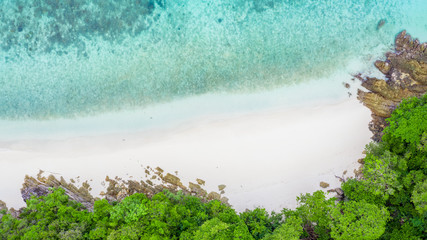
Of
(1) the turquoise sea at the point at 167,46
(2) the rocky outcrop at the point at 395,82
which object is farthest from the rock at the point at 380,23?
(2) the rocky outcrop at the point at 395,82

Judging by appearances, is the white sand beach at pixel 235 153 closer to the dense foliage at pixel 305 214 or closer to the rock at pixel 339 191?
the rock at pixel 339 191

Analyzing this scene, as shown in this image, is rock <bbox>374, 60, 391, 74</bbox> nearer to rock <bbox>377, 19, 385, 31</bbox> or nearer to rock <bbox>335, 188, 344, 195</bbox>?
rock <bbox>377, 19, 385, 31</bbox>

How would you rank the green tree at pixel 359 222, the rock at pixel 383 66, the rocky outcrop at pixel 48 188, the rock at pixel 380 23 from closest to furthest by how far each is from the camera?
1. the green tree at pixel 359 222
2. the rocky outcrop at pixel 48 188
3. the rock at pixel 383 66
4. the rock at pixel 380 23

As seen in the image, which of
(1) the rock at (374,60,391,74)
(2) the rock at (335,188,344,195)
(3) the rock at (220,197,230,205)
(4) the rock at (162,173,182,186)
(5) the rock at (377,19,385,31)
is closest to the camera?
(2) the rock at (335,188,344,195)

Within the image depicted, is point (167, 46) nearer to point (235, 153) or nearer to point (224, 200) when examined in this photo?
point (235, 153)

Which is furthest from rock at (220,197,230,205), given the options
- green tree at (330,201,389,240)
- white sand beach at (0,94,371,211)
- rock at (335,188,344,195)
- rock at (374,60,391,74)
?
rock at (374,60,391,74)

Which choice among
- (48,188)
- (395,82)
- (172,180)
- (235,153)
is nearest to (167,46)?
(235,153)

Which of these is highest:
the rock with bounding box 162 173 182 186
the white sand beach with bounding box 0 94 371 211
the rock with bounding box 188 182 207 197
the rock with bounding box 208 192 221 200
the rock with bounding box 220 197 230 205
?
the white sand beach with bounding box 0 94 371 211
